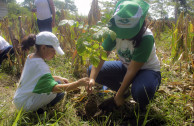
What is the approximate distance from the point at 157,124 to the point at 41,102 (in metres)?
0.97

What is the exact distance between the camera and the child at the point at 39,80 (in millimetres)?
1174

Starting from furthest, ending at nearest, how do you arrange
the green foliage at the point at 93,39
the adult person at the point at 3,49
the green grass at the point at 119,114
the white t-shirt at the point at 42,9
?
1. the white t-shirt at the point at 42,9
2. the adult person at the point at 3,49
3. the green grass at the point at 119,114
4. the green foliage at the point at 93,39

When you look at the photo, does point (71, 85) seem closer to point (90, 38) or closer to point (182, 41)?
point (90, 38)

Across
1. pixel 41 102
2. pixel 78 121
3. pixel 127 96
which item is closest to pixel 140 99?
pixel 127 96

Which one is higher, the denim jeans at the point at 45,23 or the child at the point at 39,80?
the denim jeans at the point at 45,23

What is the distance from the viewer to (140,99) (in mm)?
1231

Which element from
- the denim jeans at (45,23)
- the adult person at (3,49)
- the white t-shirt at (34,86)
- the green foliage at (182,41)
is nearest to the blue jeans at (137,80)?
the white t-shirt at (34,86)

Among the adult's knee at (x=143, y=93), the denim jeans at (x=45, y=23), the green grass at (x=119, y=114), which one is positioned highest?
the denim jeans at (x=45, y=23)

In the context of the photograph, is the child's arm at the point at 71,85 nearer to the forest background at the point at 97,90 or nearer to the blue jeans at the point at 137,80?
the forest background at the point at 97,90

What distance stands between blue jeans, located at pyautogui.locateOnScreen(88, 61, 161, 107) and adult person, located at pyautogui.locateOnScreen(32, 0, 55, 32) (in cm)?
172

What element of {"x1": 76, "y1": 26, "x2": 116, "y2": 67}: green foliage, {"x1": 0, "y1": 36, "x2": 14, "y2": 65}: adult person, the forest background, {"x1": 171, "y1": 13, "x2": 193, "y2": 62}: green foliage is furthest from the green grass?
{"x1": 171, "y1": 13, "x2": 193, "y2": 62}: green foliage

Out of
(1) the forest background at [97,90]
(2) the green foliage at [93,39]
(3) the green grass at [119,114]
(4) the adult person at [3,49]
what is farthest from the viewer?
(4) the adult person at [3,49]

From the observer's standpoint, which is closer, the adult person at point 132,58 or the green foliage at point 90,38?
the green foliage at point 90,38

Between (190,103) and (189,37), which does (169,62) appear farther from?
(190,103)
